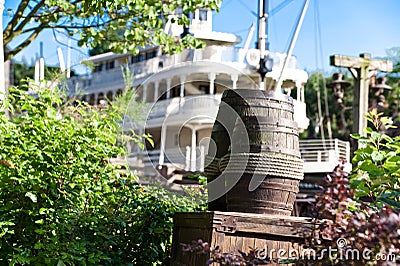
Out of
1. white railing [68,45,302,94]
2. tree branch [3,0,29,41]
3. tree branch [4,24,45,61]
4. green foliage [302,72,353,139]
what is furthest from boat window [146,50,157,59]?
tree branch [3,0,29,41]

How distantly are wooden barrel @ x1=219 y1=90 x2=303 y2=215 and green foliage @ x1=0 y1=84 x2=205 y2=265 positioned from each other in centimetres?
116

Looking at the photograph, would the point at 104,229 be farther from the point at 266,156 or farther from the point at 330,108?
the point at 330,108

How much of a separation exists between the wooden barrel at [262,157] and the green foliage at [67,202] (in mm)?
1165

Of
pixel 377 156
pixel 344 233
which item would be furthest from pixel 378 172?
pixel 344 233

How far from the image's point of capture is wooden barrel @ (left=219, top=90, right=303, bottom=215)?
4.67 meters

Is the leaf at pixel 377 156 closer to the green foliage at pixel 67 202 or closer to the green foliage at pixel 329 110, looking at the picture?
the green foliage at pixel 67 202

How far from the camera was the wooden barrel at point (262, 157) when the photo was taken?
15.3 feet

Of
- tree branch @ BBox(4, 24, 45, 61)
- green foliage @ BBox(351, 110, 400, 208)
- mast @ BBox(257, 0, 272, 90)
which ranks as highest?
mast @ BBox(257, 0, 272, 90)

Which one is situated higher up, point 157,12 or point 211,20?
point 211,20

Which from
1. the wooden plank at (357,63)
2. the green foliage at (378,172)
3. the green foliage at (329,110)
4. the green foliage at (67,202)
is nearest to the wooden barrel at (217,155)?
the green foliage at (67,202)

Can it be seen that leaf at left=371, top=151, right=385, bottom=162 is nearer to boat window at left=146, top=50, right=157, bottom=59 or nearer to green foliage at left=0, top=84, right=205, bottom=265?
green foliage at left=0, top=84, right=205, bottom=265

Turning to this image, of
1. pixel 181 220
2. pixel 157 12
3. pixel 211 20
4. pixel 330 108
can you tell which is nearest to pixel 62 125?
pixel 181 220

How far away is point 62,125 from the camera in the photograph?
5434 mm

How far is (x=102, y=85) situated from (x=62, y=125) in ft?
100
